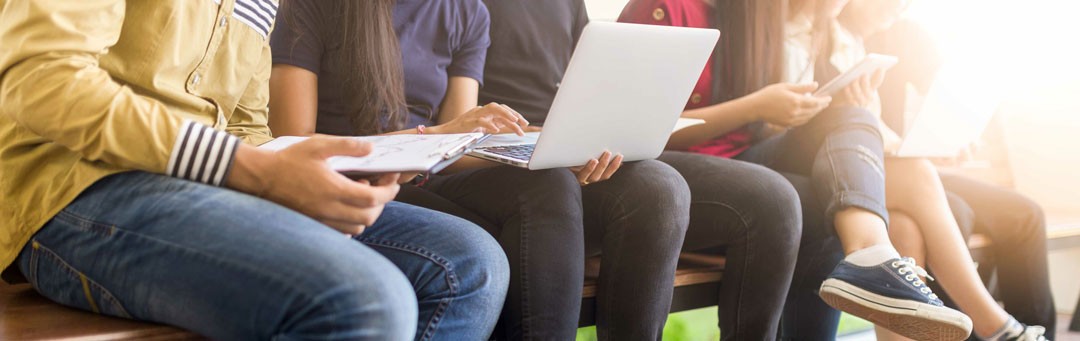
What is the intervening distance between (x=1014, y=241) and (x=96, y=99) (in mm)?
1672

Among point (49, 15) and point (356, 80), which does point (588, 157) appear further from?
point (49, 15)

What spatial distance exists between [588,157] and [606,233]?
153 millimetres

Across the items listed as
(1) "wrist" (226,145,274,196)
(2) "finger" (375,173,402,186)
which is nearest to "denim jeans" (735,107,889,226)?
(2) "finger" (375,173,402,186)

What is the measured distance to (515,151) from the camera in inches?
41.3

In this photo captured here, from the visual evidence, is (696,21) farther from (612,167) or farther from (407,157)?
(407,157)

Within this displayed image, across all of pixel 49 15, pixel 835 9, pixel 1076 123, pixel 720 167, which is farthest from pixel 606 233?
pixel 1076 123

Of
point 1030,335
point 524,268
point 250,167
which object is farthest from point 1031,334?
point 250,167

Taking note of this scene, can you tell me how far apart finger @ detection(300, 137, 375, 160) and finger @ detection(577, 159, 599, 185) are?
0.40 metres

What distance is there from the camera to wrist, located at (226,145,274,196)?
2.49 feet

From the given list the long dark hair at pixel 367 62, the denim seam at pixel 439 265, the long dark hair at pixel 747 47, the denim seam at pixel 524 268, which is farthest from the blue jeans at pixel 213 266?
the long dark hair at pixel 747 47

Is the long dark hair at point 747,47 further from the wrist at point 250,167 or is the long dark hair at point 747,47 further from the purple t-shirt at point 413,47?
the wrist at point 250,167

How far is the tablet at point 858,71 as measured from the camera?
4.63 ft

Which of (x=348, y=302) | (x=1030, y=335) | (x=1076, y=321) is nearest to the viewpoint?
(x=348, y=302)

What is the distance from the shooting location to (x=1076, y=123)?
248 cm
